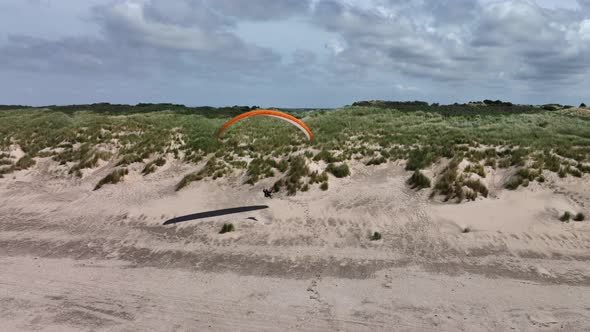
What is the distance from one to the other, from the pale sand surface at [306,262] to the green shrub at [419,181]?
470 mm

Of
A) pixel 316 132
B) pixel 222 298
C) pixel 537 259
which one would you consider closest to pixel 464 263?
pixel 537 259

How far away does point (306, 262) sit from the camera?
11.2m

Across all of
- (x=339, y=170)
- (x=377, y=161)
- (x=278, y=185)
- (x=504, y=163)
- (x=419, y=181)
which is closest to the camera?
(x=419, y=181)

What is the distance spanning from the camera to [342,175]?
17906mm

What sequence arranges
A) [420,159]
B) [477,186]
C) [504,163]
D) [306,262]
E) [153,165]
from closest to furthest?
[306,262] < [477,186] < [504,163] < [420,159] < [153,165]

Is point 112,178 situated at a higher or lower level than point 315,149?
lower

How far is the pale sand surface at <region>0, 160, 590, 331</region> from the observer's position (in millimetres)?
8445

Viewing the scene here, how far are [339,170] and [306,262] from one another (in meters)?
7.78

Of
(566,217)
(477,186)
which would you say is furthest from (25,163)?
(566,217)

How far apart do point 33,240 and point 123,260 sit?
496 centimetres

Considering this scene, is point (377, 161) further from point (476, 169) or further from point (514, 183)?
point (514, 183)

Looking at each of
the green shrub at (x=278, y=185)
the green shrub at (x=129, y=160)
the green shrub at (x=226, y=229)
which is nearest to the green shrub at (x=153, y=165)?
the green shrub at (x=129, y=160)

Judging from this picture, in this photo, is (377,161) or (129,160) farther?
(129,160)

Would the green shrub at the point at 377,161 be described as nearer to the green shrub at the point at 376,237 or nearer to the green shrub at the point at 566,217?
the green shrub at the point at 376,237
